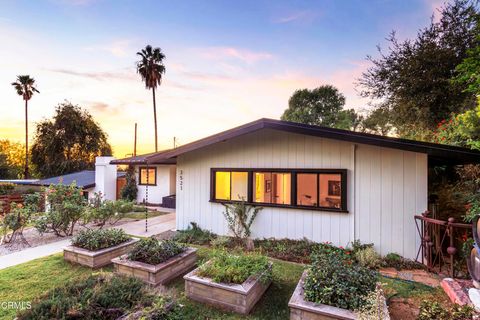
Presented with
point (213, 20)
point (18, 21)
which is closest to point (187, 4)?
point (213, 20)

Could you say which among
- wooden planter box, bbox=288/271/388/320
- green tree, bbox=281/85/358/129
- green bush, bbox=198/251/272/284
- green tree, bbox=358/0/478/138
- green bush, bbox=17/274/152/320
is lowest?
wooden planter box, bbox=288/271/388/320

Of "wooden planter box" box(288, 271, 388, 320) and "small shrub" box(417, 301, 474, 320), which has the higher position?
"small shrub" box(417, 301, 474, 320)

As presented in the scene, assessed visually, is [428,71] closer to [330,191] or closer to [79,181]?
[330,191]

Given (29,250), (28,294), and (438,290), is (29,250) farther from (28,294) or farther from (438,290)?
(438,290)

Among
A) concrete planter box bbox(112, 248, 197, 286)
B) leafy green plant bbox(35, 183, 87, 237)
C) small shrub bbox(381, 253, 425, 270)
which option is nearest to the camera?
concrete planter box bbox(112, 248, 197, 286)

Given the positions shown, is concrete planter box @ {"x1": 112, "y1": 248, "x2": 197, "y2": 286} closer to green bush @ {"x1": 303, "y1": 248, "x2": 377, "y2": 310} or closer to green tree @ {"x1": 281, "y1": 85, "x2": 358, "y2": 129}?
green bush @ {"x1": 303, "y1": 248, "x2": 377, "y2": 310}

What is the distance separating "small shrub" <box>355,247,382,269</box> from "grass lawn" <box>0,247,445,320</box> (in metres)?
0.51

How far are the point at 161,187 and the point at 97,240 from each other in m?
8.25

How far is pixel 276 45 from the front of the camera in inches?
372

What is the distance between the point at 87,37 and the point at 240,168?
7.89 m

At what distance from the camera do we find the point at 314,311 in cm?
265

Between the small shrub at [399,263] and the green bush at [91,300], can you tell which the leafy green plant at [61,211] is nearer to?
the green bush at [91,300]

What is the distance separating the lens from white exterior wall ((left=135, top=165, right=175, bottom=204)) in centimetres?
1277

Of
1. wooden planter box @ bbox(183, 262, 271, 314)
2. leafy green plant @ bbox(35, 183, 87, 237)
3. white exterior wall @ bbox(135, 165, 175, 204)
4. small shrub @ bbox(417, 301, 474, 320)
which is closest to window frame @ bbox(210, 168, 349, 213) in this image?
wooden planter box @ bbox(183, 262, 271, 314)
